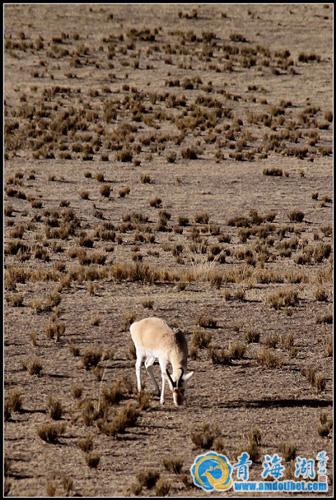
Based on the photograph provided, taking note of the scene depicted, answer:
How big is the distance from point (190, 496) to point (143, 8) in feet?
173

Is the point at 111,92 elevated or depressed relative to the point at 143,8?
depressed

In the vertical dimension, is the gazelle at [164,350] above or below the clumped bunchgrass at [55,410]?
above

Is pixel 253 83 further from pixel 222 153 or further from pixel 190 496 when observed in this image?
pixel 190 496

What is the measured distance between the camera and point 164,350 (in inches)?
408

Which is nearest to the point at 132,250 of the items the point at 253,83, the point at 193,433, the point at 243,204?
the point at 243,204

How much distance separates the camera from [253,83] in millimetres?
44906

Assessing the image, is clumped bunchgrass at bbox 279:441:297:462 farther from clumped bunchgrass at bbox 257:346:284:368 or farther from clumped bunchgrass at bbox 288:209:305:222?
clumped bunchgrass at bbox 288:209:305:222

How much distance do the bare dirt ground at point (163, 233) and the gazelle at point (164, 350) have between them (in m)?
0.57

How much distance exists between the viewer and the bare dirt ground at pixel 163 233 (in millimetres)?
10211

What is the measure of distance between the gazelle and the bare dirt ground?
0.57m

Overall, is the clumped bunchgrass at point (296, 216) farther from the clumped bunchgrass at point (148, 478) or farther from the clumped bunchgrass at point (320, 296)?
the clumped bunchgrass at point (148, 478)

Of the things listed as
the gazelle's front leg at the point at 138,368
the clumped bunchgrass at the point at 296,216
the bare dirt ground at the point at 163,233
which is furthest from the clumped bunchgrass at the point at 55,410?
the clumped bunchgrass at the point at 296,216

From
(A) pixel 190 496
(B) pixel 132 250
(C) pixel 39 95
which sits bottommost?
(A) pixel 190 496

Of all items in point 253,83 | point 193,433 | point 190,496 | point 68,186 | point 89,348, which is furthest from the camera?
point 253,83
